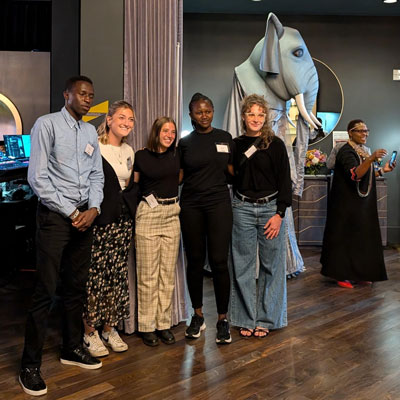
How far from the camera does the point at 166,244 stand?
3.13 m

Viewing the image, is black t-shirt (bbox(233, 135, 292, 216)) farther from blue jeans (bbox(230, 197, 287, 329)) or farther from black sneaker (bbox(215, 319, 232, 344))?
black sneaker (bbox(215, 319, 232, 344))

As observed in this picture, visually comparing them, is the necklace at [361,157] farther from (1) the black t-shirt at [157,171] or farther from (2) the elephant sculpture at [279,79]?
(1) the black t-shirt at [157,171]

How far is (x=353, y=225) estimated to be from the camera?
4.46m

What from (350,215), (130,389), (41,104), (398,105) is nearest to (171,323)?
(130,389)

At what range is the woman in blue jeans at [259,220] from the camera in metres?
3.11

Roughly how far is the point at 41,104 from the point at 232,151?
3.33 metres

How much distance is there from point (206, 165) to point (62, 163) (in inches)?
34.8

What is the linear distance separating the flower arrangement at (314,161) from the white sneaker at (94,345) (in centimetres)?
412

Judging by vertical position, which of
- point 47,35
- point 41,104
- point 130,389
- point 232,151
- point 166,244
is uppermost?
point 47,35

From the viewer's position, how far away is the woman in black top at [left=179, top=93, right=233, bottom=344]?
305 cm


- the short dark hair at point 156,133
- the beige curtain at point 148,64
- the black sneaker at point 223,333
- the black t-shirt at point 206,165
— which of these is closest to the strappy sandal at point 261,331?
the black sneaker at point 223,333

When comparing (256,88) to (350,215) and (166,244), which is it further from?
(166,244)

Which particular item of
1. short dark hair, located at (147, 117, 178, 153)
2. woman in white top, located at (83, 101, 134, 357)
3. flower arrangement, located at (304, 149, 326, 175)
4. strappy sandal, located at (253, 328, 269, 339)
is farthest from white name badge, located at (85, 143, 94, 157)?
flower arrangement, located at (304, 149, 326, 175)

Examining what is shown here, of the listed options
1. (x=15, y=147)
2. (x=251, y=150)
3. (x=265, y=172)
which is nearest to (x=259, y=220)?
(x=265, y=172)
